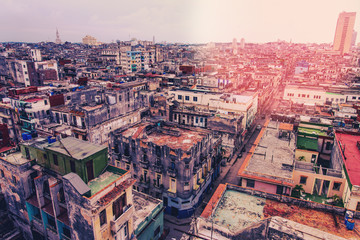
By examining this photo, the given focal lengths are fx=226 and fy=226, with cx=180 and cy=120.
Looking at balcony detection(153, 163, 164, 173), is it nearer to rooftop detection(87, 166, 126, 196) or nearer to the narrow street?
the narrow street

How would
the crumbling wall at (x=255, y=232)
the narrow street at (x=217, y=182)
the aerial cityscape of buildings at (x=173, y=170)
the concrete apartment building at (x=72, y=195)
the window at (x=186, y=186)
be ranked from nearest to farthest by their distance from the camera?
the crumbling wall at (x=255, y=232) < the concrete apartment building at (x=72, y=195) < the aerial cityscape of buildings at (x=173, y=170) < the narrow street at (x=217, y=182) < the window at (x=186, y=186)

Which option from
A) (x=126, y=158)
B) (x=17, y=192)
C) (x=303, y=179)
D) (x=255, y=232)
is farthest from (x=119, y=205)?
(x=303, y=179)

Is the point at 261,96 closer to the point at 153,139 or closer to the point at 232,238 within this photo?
the point at 153,139

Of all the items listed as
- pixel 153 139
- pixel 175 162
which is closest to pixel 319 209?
pixel 175 162

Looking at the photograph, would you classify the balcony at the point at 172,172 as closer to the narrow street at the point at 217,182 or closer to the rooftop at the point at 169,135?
the rooftop at the point at 169,135

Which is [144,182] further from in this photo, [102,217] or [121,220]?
[102,217]

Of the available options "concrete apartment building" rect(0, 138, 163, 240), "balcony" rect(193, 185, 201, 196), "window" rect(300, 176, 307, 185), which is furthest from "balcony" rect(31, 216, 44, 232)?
"window" rect(300, 176, 307, 185)

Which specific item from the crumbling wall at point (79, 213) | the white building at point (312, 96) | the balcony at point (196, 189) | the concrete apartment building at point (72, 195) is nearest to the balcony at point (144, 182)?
the concrete apartment building at point (72, 195)
